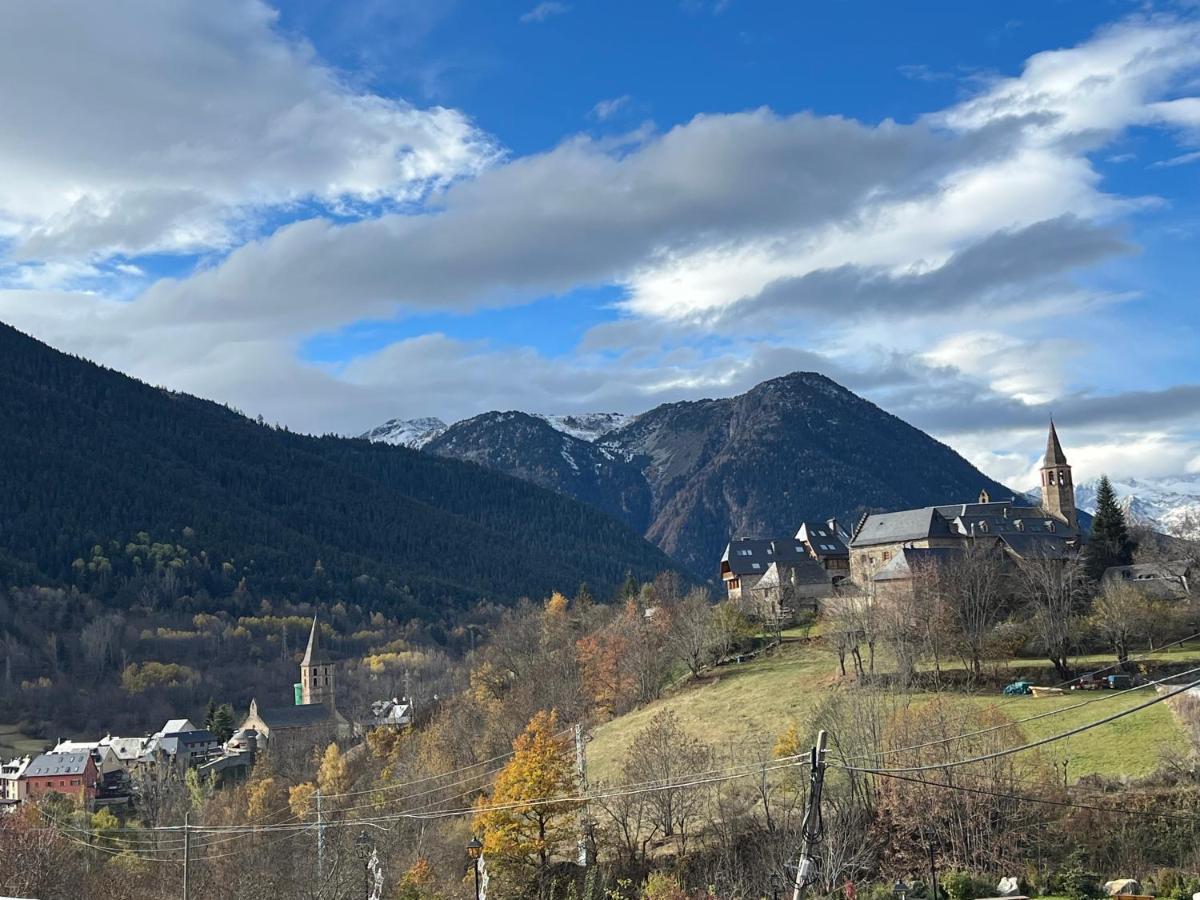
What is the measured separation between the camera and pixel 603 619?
119375 mm

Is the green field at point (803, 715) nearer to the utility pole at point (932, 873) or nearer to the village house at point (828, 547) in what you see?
the utility pole at point (932, 873)

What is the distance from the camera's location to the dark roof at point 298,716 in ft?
500

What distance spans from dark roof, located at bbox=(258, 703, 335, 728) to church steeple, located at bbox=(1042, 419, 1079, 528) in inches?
3710

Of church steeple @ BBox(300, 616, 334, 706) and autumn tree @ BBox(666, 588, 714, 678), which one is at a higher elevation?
autumn tree @ BBox(666, 588, 714, 678)

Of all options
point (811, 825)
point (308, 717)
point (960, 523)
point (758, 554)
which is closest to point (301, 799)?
point (758, 554)

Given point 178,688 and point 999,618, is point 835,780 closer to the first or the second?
point 999,618

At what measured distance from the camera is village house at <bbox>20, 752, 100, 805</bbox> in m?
121

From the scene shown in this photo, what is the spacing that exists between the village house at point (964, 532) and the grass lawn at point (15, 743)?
106799mm

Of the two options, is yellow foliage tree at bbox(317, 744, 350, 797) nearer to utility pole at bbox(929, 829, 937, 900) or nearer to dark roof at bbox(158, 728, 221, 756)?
dark roof at bbox(158, 728, 221, 756)

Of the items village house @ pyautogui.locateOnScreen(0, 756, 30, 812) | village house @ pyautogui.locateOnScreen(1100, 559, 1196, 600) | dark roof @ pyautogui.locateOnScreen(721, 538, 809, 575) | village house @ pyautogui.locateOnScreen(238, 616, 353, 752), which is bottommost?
village house @ pyautogui.locateOnScreen(0, 756, 30, 812)

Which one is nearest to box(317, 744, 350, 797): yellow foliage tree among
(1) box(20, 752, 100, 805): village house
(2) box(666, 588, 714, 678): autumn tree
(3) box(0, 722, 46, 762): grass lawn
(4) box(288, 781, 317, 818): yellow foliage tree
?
(4) box(288, 781, 317, 818): yellow foliage tree

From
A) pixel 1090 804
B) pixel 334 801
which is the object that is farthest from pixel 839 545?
pixel 1090 804

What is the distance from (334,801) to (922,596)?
47.1 meters

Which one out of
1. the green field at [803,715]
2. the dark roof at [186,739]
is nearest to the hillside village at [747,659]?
the green field at [803,715]
